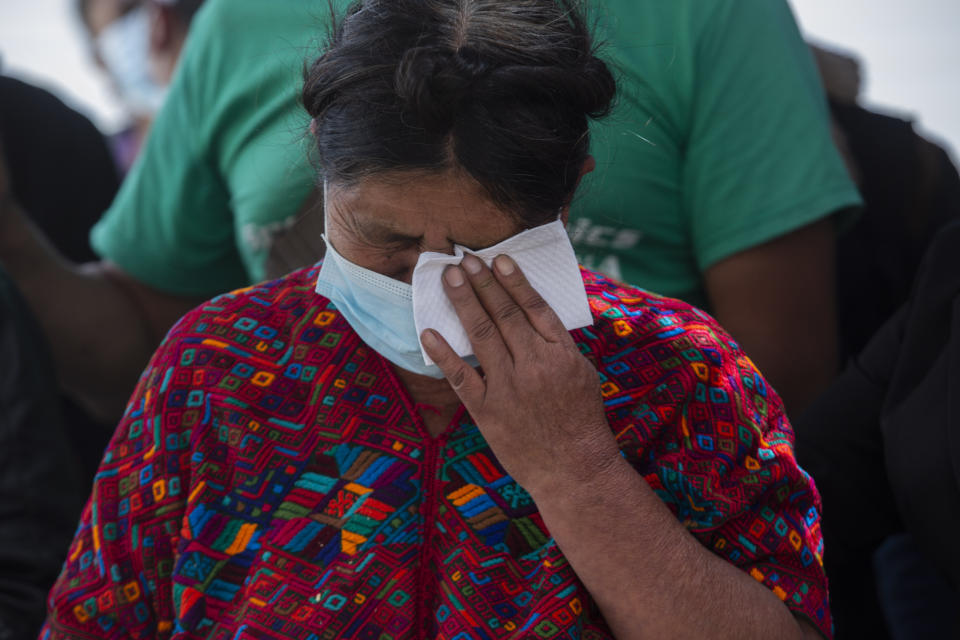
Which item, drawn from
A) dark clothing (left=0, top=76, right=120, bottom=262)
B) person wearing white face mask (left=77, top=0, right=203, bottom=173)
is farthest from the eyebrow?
person wearing white face mask (left=77, top=0, right=203, bottom=173)

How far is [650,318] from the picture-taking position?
1.50m

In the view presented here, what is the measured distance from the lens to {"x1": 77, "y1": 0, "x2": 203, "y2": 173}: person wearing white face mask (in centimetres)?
362

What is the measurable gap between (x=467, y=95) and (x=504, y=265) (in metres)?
0.22

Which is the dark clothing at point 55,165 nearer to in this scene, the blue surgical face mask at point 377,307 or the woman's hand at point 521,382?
the blue surgical face mask at point 377,307

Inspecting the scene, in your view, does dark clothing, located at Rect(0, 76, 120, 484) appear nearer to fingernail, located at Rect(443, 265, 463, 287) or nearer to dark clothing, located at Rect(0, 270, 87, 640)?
dark clothing, located at Rect(0, 270, 87, 640)

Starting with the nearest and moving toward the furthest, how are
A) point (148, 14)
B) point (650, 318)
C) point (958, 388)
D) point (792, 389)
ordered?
point (650, 318) < point (958, 388) < point (792, 389) < point (148, 14)

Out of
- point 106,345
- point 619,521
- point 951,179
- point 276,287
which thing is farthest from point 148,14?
point 619,521

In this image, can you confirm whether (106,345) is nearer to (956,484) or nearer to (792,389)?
(792,389)

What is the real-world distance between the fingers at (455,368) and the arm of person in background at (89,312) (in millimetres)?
1319

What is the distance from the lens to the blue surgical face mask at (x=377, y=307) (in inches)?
53.2

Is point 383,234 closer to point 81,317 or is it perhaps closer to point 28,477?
point 28,477

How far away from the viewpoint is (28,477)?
1.80 m

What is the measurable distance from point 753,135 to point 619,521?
3.03 ft

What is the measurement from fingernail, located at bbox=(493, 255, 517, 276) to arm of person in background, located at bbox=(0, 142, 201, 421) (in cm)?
137
